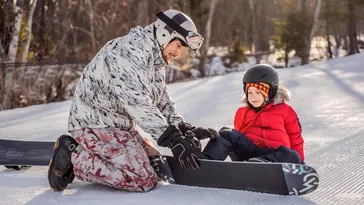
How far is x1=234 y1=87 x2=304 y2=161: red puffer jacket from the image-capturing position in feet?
8.70

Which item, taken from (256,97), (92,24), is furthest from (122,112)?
(92,24)

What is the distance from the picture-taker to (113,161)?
2.41 m

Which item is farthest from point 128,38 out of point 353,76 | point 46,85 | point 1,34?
point 353,76

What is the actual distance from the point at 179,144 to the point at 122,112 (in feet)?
1.41

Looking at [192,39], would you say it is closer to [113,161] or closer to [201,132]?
[201,132]

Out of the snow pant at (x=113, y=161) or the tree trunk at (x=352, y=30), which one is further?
the tree trunk at (x=352, y=30)

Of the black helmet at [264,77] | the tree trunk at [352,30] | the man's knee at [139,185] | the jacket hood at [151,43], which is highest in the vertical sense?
the jacket hood at [151,43]

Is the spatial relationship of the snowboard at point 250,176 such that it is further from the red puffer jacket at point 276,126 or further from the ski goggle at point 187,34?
the ski goggle at point 187,34

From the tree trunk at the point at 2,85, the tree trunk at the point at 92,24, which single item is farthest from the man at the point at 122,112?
the tree trunk at the point at 92,24

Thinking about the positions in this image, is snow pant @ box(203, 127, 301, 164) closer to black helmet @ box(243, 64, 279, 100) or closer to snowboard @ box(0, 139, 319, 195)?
snowboard @ box(0, 139, 319, 195)

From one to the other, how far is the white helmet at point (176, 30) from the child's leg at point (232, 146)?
52 cm

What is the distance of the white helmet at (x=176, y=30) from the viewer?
238cm

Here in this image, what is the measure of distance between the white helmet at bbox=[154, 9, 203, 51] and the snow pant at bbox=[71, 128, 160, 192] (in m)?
0.52

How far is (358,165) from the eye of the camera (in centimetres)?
280
